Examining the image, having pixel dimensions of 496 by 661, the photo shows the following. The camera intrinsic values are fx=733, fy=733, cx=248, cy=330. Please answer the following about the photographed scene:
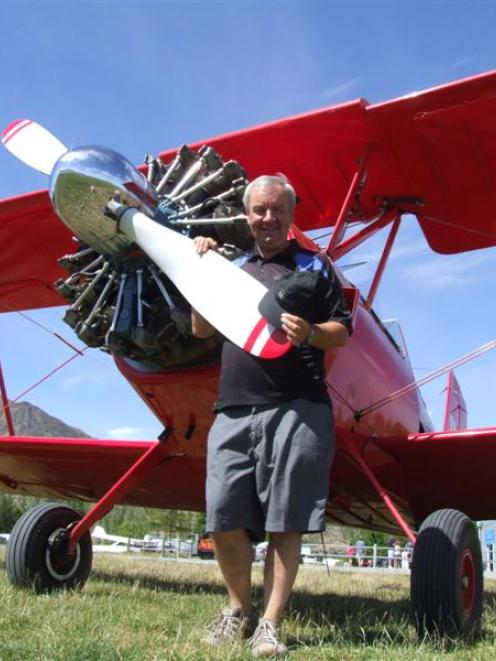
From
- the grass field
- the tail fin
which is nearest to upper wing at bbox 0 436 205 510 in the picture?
the grass field

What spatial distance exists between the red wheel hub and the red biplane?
0.04 ft

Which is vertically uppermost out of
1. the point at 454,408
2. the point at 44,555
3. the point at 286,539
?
the point at 454,408

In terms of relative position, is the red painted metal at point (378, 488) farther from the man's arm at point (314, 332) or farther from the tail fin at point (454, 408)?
the tail fin at point (454, 408)

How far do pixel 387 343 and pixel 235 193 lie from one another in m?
2.70

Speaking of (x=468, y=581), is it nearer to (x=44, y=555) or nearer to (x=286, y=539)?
(x=286, y=539)

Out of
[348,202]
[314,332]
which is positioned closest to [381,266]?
[348,202]

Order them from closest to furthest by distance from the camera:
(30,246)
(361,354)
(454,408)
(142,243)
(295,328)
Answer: (295,328)
(142,243)
(361,354)
(30,246)
(454,408)

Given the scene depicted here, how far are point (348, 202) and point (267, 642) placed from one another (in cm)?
329

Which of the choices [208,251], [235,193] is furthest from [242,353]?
[235,193]

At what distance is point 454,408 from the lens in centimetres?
1009

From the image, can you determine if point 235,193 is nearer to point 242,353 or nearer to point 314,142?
point 242,353

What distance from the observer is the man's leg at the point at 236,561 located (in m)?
2.87

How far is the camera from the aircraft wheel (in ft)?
11.1

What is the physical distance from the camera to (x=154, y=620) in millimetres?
3176
